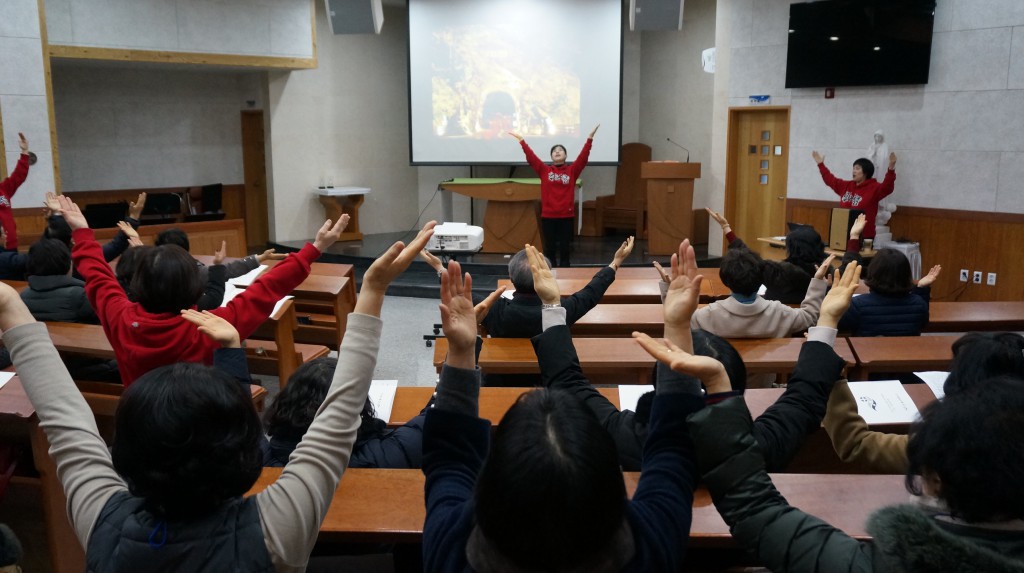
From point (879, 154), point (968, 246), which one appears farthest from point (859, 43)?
point (968, 246)

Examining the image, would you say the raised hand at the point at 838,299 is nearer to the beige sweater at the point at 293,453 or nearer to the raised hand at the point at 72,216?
the beige sweater at the point at 293,453

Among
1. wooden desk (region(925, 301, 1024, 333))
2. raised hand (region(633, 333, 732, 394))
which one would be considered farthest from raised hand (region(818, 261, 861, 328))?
wooden desk (region(925, 301, 1024, 333))

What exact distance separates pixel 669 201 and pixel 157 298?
25.5 feet

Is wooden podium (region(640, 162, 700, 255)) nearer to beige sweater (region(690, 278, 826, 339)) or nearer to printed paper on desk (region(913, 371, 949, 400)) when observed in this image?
beige sweater (region(690, 278, 826, 339))

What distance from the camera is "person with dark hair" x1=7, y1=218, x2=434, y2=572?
127 centimetres

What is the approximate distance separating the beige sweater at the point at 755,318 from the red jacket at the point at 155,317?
189 centimetres

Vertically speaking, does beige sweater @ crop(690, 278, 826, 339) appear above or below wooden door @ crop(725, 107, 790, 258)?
below

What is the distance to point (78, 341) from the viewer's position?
4016 mm

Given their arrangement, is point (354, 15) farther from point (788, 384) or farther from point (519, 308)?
point (788, 384)

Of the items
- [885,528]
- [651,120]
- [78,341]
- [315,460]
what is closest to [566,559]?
[885,528]

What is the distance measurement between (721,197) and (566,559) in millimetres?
9507

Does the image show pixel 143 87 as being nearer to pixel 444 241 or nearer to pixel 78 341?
pixel 444 241

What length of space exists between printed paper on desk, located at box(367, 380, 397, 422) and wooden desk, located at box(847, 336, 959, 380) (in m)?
1.98

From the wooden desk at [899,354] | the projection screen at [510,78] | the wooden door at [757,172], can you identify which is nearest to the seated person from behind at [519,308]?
the wooden desk at [899,354]
